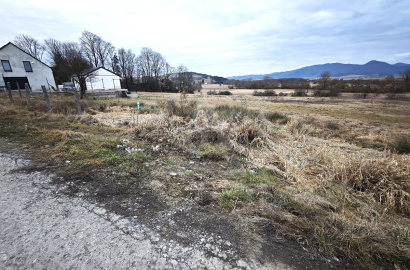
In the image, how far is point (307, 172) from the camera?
12.7 feet

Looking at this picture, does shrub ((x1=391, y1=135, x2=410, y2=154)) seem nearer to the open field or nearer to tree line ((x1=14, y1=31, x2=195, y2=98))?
A: the open field

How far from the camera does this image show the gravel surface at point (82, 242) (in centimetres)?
164

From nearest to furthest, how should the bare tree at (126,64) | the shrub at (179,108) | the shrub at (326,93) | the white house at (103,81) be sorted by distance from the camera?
1. the shrub at (179,108)
2. the white house at (103,81)
3. the shrub at (326,93)
4. the bare tree at (126,64)

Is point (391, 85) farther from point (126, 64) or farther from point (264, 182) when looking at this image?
point (126, 64)

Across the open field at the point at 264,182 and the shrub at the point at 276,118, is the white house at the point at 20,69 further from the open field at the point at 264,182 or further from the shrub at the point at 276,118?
the shrub at the point at 276,118

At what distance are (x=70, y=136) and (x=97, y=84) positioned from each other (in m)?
A: 37.9

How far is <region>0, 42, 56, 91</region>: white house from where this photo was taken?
91.9 feet

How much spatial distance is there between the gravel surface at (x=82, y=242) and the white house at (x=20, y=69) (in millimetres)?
37415

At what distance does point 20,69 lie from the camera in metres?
29.5

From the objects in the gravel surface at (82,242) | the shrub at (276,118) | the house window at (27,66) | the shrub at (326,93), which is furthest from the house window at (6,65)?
the shrub at (326,93)

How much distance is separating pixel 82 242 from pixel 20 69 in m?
42.6

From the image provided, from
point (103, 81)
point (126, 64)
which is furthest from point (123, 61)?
point (103, 81)

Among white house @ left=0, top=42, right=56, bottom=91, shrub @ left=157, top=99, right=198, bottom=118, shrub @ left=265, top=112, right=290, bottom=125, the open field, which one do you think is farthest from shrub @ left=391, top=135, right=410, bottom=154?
white house @ left=0, top=42, right=56, bottom=91

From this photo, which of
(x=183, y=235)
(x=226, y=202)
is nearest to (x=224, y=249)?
(x=183, y=235)
